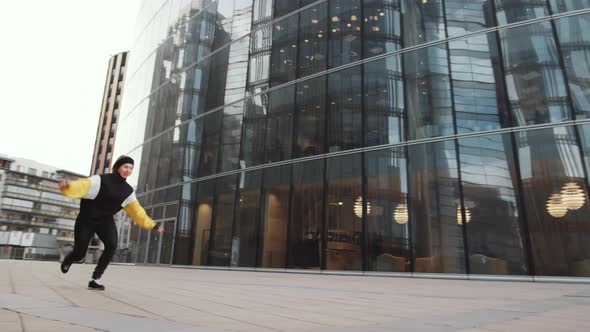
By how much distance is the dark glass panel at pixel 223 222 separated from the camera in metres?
14.9

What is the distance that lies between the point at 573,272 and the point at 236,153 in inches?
455

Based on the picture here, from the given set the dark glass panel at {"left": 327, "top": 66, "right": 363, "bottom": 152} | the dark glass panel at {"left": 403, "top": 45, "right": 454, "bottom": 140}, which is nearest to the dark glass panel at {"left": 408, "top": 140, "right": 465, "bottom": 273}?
the dark glass panel at {"left": 403, "top": 45, "right": 454, "bottom": 140}

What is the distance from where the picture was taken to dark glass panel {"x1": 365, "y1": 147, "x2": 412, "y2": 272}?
1094cm

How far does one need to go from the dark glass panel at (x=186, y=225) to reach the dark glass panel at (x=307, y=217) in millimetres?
5503

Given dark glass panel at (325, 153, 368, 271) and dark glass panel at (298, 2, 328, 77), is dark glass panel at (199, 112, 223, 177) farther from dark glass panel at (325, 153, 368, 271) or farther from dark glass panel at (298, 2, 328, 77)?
dark glass panel at (325, 153, 368, 271)

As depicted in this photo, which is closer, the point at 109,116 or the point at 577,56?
the point at 577,56

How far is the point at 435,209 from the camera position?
10664 millimetres

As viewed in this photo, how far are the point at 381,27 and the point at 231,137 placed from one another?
7.31 m

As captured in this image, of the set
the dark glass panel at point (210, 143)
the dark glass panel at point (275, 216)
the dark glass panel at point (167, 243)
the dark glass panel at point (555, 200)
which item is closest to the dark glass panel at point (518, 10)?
the dark glass panel at point (555, 200)

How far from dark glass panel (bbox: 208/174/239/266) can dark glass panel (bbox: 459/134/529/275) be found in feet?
27.8

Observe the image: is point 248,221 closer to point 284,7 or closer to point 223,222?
point 223,222

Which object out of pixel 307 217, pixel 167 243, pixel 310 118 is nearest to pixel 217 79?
pixel 310 118

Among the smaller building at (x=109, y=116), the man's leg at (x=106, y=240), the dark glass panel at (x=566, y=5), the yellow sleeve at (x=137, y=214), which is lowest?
the man's leg at (x=106, y=240)

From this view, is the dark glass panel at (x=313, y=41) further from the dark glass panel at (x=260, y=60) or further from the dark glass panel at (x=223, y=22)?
the dark glass panel at (x=223, y=22)
